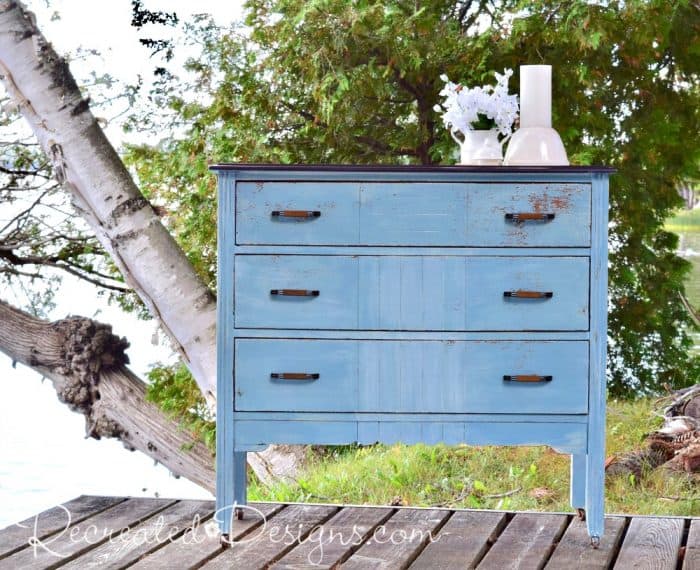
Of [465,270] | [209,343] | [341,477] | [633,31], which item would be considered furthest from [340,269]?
[633,31]

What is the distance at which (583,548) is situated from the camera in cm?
308

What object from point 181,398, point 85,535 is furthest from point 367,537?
point 181,398

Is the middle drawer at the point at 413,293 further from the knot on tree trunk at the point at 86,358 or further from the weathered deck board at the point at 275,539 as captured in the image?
the knot on tree trunk at the point at 86,358

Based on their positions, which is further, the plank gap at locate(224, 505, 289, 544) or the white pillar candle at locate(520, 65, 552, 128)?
the white pillar candle at locate(520, 65, 552, 128)

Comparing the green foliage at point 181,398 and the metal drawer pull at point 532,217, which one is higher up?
the metal drawer pull at point 532,217

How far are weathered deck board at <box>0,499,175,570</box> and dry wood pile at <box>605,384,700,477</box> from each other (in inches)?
66.6

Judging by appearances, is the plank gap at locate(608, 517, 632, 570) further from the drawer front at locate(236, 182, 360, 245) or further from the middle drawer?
the drawer front at locate(236, 182, 360, 245)

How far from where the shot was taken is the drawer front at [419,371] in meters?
3.00

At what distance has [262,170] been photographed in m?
3.02

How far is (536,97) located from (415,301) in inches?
31.7

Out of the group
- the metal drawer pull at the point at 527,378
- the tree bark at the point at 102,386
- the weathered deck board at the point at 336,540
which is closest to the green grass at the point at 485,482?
the weathered deck board at the point at 336,540

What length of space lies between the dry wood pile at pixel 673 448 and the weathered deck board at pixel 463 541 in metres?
0.81

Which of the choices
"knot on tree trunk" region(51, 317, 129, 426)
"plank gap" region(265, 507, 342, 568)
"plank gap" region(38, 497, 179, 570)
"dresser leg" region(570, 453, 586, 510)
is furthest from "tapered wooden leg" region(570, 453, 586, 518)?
"knot on tree trunk" region(51, 317, 129, 426)

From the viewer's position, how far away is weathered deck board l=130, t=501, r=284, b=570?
9.66ft
